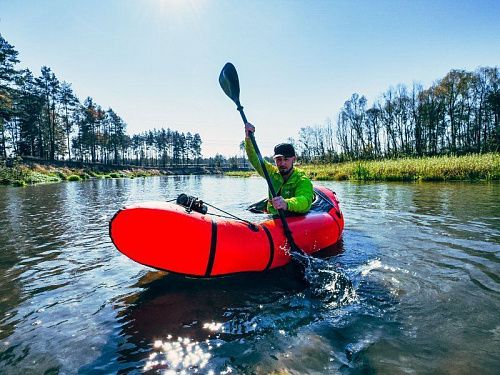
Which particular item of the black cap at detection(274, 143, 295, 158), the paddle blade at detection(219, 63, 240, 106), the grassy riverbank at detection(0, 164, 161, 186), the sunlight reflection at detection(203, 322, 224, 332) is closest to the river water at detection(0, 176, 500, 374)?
the sunlight reflection at detection(203, 322, 224, 332)

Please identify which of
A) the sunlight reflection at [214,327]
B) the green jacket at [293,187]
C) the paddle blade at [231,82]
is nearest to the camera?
the sunlight reflection at [214,327]

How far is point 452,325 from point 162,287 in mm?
3103

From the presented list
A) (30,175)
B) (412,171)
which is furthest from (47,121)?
(412,171)

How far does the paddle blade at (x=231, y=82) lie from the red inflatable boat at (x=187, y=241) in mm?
2624

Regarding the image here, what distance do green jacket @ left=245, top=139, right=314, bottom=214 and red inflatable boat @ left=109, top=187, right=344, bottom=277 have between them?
0.90 m

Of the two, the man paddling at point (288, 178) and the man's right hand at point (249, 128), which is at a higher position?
the man's right hand at point (249, 128)

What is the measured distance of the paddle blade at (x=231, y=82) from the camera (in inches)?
218

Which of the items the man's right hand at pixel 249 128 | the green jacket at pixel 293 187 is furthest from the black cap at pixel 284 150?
the man's right hand at pixel 249 128

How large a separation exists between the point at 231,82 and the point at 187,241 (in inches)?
128

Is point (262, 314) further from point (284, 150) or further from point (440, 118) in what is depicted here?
point (440, 118)

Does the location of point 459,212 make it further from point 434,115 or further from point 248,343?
point 434,115

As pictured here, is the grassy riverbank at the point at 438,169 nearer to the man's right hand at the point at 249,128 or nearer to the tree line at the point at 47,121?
the man's right hand at the point at 249,128

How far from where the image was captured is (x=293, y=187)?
202 inches

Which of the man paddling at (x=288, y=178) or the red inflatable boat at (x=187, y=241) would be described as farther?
the man paddling at (x=288, y=178)
